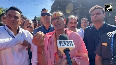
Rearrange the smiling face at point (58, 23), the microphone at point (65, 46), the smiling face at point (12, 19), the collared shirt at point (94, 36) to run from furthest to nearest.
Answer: the collared shirt at point (94, 36)
the smiling face at point (58, 23)
the smiling face at point (12, 19)
the microphone at point (65, 46)

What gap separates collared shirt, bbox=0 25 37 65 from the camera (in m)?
2.29

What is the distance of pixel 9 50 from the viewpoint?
2.41m

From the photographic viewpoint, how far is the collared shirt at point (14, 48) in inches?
90.2

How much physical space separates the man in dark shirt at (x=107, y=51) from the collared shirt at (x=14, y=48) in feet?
3.58

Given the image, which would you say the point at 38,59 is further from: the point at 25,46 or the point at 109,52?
the point at 109,52

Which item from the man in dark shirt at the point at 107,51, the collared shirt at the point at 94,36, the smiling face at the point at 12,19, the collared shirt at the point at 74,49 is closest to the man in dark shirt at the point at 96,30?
the collared shirt at the point at 94,36

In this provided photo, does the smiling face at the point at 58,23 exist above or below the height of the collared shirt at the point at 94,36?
above

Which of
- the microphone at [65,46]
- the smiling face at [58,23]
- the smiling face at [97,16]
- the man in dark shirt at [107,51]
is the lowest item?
the man in dark shirt at [107,51]

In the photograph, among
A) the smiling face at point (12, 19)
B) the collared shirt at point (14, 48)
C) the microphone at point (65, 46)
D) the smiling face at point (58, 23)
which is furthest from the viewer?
the smiling face at point (58, 23)

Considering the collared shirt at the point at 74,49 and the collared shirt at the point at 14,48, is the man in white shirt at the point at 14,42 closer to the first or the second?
the collared shirt at the point at 14,48

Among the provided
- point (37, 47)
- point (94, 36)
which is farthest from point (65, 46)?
point (94, 36)

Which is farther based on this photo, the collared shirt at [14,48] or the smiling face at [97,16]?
Result: the smiling face at [97,16]

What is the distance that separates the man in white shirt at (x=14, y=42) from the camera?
7.57ft

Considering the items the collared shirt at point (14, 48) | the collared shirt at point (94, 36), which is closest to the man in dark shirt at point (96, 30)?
the collared shirt at point (94, 36)
